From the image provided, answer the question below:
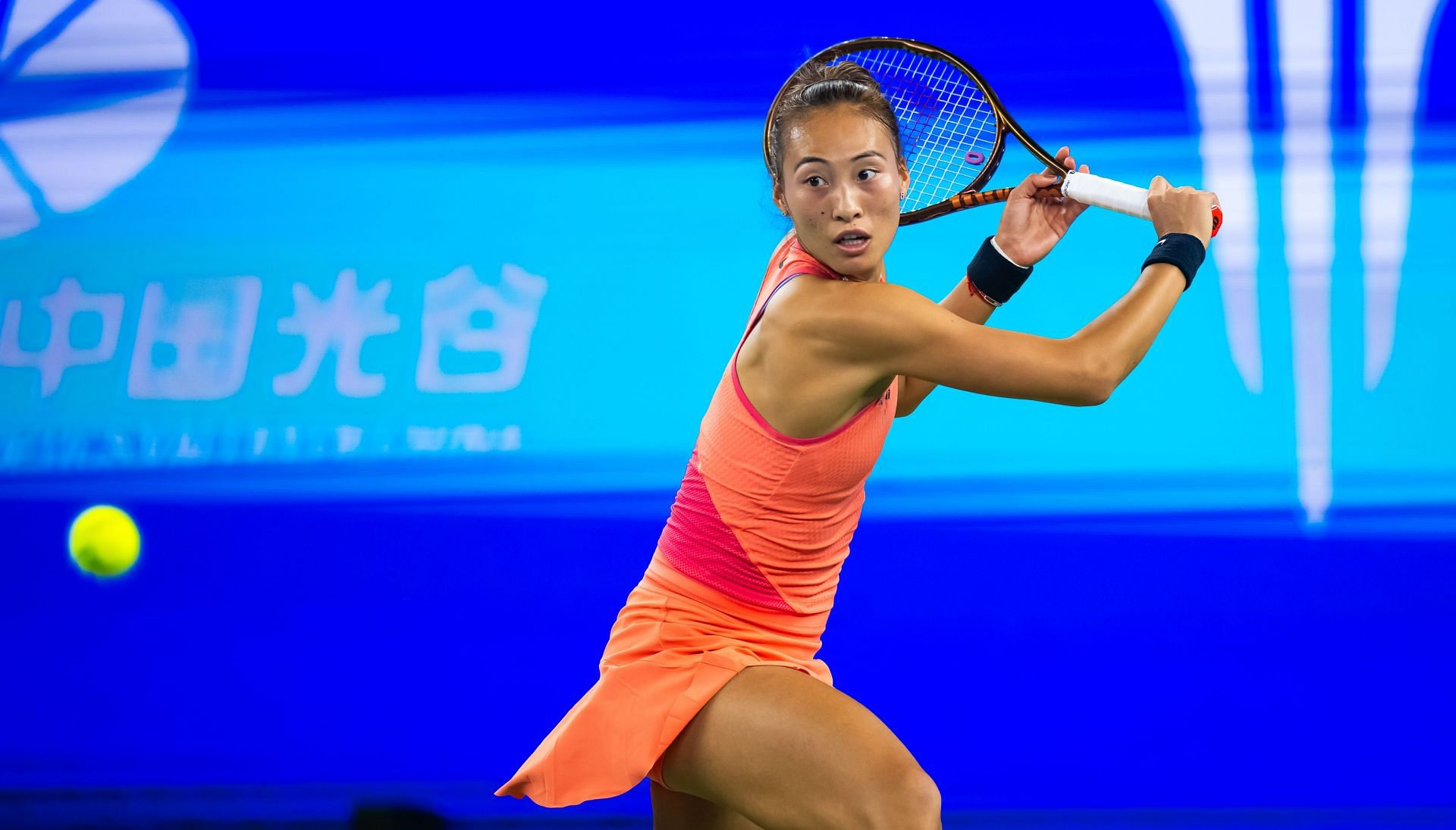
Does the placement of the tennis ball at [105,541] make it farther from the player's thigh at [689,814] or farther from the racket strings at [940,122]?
the racket strings at [940,122]

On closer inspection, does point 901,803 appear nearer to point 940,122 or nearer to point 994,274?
point 994,274

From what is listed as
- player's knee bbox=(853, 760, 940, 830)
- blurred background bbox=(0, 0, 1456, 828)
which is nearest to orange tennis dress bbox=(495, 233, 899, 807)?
player's knee bbox=(853, 760, 940, 830)

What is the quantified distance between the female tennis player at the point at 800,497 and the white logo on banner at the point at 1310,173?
1.29 m

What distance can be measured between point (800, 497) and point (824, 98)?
50 centimetres

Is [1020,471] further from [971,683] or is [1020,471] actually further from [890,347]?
[890,347]

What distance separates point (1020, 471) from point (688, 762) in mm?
1512

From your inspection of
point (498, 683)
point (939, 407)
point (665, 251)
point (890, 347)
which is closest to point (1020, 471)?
point (939, 407)

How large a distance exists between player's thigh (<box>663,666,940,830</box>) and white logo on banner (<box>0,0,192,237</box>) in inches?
91.5

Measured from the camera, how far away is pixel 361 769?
128 inches

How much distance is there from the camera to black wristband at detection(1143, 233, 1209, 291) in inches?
68.3

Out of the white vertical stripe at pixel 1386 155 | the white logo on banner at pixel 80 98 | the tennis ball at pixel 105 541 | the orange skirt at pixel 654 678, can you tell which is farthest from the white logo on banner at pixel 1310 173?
the tennis ball at pixel 105 541

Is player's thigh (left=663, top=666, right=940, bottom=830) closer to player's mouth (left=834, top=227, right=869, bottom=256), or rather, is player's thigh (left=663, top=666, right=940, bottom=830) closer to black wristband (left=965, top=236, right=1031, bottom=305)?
player's mouth (left=834, top=227, right=869, bottom=256)

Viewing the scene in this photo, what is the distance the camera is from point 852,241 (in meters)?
1.76

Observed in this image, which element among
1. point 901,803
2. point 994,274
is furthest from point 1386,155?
point 901,803
